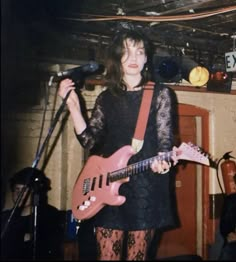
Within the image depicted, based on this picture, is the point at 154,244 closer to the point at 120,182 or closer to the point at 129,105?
the point at 120,182

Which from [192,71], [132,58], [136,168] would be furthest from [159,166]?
[192,71]

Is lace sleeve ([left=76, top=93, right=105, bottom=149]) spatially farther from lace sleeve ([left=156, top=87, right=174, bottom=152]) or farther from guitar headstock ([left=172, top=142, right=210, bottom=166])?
guitar headstock ([left=172, top=142, right=210, bottom=166])

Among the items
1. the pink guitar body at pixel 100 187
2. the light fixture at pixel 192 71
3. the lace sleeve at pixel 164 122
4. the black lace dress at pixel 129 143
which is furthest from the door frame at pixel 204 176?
the pink guitar body at pixel 100 187

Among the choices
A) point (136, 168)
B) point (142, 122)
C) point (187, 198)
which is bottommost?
point (187, 198)

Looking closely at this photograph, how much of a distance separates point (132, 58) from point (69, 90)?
1.42 feet

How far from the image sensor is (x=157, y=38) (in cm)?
327

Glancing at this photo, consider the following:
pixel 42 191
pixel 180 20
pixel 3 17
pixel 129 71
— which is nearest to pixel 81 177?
pixel 42 191

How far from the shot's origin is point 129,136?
283cm

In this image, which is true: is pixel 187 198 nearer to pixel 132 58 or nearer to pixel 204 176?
pixel 204 176

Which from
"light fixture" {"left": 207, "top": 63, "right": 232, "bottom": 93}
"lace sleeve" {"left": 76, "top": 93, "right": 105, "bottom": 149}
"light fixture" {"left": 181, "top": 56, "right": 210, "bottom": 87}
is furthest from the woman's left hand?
"light fixture" {"left": 207, "top": 63, "right": 232, "bottom": 93}

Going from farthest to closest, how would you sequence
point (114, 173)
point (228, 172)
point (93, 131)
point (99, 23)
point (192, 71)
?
point (228, 172) → point (192, 71) → point (99, 23) → point (93, 131) → point (114, 173)

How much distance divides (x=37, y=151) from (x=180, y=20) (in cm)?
136

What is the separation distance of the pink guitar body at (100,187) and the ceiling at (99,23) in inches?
25.4

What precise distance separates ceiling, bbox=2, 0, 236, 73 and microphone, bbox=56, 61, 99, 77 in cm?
7
